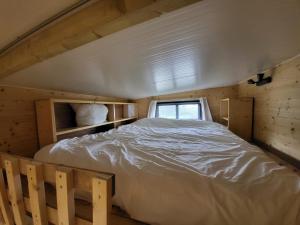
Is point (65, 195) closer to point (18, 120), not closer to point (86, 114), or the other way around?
point (18, 120)

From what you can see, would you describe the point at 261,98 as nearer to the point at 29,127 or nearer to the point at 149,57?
the point at 149,57

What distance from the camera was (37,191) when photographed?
31.0 inches

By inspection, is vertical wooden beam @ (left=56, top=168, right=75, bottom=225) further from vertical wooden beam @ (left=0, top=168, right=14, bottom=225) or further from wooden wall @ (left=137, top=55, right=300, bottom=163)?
wooden wall @ (left=137, top=55, right=300, bottom=163)

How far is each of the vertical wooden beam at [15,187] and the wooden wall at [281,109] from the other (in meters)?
2.55

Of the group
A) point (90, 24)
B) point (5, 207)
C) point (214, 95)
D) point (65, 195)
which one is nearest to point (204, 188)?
point (65, 195)

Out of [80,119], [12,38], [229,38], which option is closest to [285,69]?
[229,38]

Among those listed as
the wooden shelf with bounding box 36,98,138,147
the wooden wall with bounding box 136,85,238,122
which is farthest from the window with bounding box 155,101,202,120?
the wooden shelf with bounding box 36,98,138,147

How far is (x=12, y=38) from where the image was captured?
1021 millimetres

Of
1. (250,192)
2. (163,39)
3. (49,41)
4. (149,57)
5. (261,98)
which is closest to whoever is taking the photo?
(250,192)

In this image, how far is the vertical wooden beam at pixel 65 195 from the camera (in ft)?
2.25

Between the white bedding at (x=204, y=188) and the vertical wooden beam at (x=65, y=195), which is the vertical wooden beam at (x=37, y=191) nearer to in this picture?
the vertical wooden beam at (x=65, y=195)

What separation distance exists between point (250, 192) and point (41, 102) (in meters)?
2.33

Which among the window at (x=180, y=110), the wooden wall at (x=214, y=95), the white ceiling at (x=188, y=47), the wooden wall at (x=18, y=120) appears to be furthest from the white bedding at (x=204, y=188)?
the window at (x=180, y=110)

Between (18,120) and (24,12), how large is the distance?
1557mm
